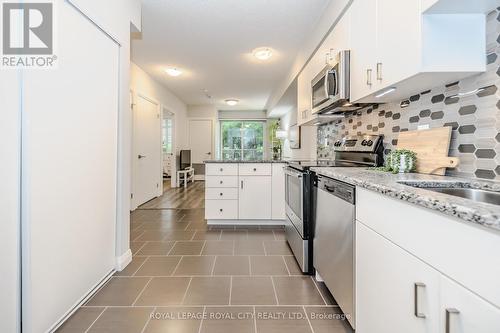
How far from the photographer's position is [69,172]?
5.18 ft

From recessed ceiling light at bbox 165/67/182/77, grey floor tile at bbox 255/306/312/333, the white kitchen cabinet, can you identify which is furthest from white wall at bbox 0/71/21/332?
recessed ceiling light at bbox 165/67/182/77

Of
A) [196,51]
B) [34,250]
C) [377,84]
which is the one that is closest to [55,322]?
[34,250]

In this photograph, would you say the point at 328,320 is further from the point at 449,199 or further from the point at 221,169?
the point at 221,169

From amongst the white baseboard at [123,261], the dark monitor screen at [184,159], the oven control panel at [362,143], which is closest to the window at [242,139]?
the dark monitor screen at [184,159]

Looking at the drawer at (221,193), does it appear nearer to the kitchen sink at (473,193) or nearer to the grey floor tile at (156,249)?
the grey floor tile at (156,249)

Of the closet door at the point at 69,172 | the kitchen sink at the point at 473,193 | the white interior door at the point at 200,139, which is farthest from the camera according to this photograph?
the white interior door at the point at 200,139

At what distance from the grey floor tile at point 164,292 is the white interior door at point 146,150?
9.42 ft

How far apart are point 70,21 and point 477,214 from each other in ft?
6.87

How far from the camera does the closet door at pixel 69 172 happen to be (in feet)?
4.30

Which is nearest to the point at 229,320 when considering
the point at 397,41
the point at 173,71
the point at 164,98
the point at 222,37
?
the point at 397,41

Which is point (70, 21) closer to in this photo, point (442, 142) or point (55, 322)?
point (55, 322)

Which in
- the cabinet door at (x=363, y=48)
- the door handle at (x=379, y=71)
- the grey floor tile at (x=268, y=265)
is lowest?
the grey floor tile at (x=268, y=265)

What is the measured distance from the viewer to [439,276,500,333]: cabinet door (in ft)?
2.01

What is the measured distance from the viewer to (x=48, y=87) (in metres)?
1.41
